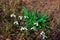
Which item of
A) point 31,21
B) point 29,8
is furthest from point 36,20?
point 29,8

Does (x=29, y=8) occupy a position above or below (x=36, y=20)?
above

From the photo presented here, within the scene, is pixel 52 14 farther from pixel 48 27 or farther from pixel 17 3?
pixel 17 3

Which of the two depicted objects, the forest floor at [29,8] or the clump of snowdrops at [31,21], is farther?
the clump of snowdrops at [31,21]

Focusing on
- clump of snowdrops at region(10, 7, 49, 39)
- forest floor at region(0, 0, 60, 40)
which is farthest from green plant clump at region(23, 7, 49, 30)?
forest floor at region(0, 0, 60, 40)

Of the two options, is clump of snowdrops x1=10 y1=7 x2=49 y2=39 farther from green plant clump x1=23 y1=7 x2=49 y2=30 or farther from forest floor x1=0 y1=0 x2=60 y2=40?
forest floor x1=0 y1=0 x2=60 y2=40

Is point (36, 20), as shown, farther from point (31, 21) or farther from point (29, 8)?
point (29, 8)

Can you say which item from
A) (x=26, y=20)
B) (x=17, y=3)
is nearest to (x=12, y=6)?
(x=17, y=3)

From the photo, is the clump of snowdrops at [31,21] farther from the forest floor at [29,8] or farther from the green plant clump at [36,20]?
the forest floor at [29,8]

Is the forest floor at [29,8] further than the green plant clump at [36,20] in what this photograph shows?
No

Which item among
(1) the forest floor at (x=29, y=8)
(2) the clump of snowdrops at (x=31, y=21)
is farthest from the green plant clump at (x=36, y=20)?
(1) the forest floor at (x=29, y=8)

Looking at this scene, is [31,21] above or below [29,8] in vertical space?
below

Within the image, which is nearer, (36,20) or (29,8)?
(36,20)
